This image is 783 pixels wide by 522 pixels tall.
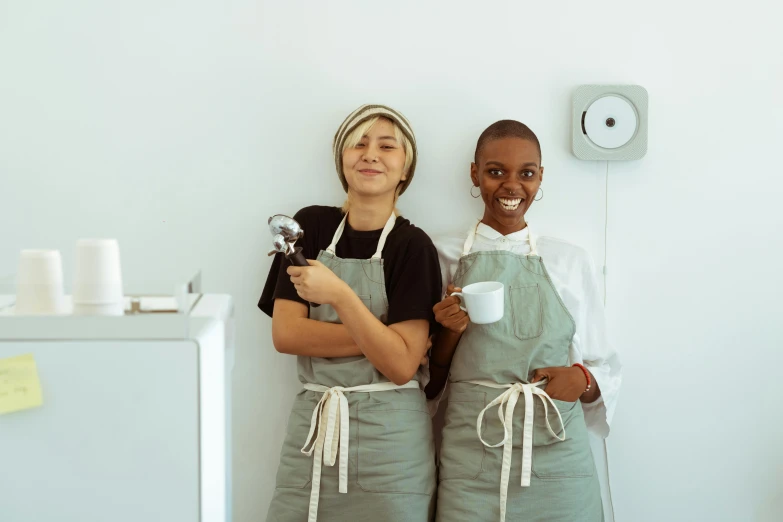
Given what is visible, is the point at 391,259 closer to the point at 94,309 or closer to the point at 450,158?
the point at 450,158

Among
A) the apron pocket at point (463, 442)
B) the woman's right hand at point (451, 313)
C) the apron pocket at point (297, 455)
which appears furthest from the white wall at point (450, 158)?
the apron pocket at point (463, 442)

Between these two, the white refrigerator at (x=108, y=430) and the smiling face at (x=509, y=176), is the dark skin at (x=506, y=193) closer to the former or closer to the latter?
the smiling face at (x=509, y=176)

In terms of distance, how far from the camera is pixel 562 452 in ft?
5.53

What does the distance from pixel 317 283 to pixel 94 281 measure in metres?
0.64

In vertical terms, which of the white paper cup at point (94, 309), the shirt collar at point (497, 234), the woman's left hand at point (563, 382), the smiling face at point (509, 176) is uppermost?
the smiling face at point (509, 176)

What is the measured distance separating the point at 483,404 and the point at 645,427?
525 mm

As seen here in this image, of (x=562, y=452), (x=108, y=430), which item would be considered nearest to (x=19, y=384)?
(x=108, y=430)

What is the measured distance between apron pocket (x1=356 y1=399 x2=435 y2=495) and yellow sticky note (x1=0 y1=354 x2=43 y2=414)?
2.96ft

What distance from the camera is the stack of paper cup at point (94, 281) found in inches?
36.1

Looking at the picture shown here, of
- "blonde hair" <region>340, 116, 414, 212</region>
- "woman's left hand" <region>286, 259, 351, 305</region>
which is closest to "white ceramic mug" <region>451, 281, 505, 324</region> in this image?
"woman's left hand" <region>286, 259, 351, 305</region>

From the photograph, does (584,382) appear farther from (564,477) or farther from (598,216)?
(598,216)

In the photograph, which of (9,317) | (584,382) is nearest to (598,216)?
(584,382)

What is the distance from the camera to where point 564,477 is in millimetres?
1676

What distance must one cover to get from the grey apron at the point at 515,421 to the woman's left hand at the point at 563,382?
17mm
